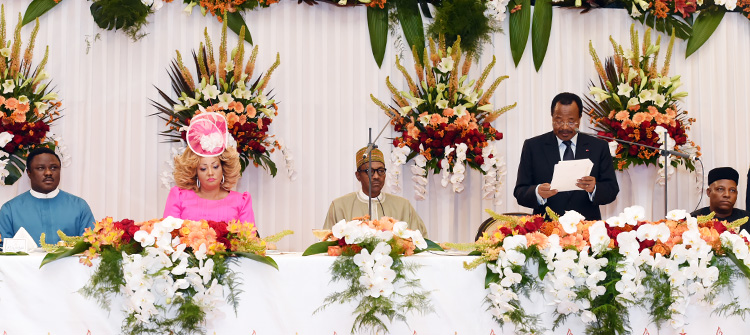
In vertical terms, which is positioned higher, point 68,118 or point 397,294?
point 68,118

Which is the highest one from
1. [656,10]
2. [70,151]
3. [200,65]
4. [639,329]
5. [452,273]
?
[656,10]

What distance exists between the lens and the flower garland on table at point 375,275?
11.0ft

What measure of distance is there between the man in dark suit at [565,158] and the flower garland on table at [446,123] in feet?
2.88

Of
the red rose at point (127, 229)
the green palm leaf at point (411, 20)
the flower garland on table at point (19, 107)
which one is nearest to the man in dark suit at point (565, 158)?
the green palm leaf at point (411, 20)

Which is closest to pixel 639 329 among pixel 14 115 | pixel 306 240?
pixel 306 240

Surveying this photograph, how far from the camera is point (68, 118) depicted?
6.66 metres

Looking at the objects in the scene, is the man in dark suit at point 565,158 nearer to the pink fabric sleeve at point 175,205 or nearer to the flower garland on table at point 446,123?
the flower garland on table at point 446,123

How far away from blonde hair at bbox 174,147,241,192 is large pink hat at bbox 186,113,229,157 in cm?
6

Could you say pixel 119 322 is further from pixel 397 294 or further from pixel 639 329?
pixel 639 329

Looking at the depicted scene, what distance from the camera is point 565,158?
5.56m

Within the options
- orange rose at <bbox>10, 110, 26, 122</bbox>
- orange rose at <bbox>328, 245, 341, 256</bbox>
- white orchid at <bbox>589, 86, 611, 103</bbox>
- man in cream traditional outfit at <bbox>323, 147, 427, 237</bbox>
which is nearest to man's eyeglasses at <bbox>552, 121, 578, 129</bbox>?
man in cream traditional outfit at <bbox>323, 147, 427, 237</bbox>

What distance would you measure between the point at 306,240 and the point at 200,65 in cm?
162

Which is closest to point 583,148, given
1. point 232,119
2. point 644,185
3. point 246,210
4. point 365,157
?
point 365,157

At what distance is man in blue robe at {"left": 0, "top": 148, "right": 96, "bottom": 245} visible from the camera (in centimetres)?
552
